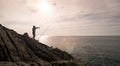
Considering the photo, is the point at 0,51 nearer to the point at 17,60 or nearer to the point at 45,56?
the point at 17,60

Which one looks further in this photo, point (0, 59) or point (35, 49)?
point (35, 49)

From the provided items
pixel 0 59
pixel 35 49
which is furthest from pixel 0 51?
pixel 35 49

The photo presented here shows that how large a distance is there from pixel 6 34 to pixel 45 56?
5612 millimetres

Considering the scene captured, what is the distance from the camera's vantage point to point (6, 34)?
61.7 feet

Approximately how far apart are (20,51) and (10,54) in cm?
146

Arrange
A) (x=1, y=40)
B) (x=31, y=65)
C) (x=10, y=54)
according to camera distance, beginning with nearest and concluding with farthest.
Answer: (x=31, y=65), (x=10, y=54), (x=1, y=40)

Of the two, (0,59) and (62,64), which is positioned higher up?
(0,59)

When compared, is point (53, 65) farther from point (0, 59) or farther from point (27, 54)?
point (0, 59)

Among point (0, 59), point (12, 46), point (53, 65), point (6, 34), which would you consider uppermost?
point (6, 34)

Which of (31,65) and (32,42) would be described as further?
(32,42)

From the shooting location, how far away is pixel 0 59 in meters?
15.1

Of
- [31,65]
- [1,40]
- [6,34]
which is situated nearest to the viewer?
[31,65]

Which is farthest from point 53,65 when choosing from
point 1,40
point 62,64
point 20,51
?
point 1,40

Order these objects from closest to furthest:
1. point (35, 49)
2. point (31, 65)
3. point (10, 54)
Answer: point (31, 65), point (10, 54), point (35, 49)
